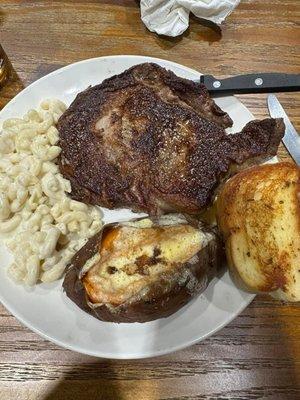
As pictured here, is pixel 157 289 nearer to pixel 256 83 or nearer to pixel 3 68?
pixel 256 83

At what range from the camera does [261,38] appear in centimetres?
163

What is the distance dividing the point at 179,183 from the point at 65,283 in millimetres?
352

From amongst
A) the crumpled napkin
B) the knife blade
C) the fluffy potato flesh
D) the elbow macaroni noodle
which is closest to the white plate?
the elbow macaroni noodle

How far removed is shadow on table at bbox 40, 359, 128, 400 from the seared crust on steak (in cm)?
42

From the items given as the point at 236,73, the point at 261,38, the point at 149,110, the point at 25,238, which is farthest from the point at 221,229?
the point at 261,38

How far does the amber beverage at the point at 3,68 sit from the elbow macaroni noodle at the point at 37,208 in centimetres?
30

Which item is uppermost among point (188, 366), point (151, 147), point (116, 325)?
point (151, 147)

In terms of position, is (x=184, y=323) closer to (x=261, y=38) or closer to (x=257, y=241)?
(x=257, y=241)

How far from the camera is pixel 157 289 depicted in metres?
0.97

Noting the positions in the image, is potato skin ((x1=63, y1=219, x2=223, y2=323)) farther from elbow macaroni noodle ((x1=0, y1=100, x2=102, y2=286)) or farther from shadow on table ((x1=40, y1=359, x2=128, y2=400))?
shadow on table ((x1=40, y1=359, x2=128, y2=400))

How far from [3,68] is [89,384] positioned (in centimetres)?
97

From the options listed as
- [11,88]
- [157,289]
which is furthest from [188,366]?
[11,88]

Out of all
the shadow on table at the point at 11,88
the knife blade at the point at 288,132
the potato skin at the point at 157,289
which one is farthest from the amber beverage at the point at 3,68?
the knife blade at the point at 288,132

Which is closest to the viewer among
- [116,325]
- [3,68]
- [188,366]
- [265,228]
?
[265,228]
